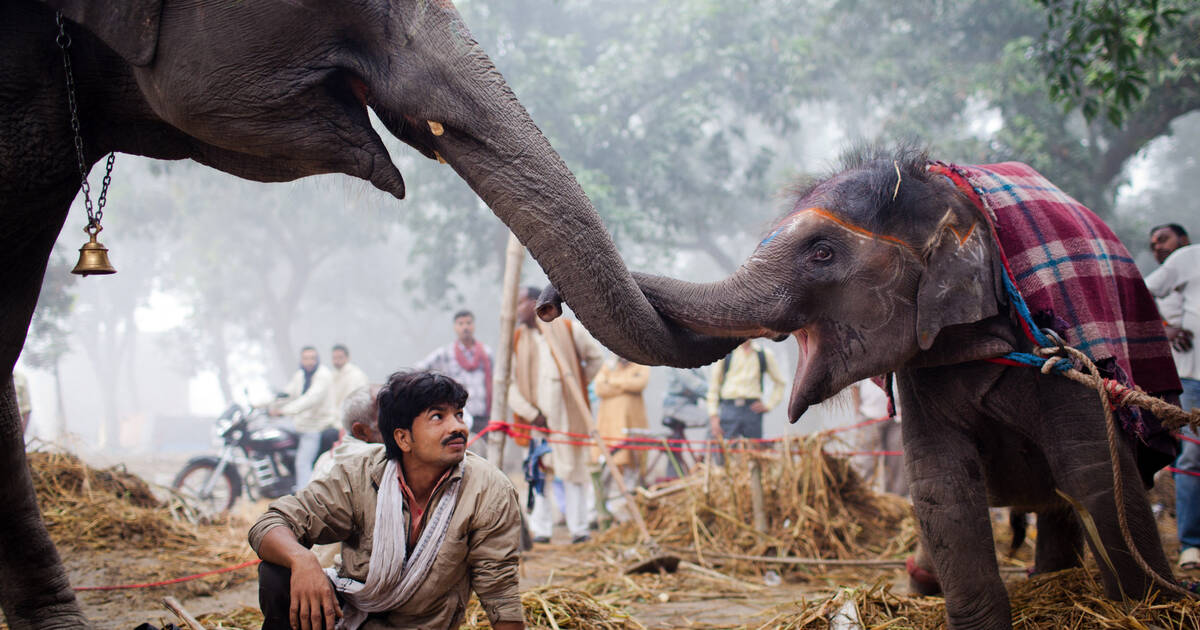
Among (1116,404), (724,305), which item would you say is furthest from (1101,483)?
(724,305)

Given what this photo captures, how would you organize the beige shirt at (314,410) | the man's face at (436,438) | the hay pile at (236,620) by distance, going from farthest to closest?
the beige shirt at (314,410), the hay pile at (236,620), the man's face at (436,438)

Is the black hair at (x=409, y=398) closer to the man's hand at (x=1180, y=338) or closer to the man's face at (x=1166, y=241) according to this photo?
the man's hand at (x=1180, y=338)

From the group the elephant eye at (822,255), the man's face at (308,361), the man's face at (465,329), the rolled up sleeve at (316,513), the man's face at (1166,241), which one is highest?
the man's face at (1166,241)

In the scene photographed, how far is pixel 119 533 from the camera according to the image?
5.65 metres

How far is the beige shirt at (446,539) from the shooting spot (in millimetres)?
2740

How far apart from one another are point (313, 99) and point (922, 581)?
342cm

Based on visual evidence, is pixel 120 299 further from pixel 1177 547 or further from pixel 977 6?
pixel 1177 547

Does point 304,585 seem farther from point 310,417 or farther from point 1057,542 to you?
point 310,417

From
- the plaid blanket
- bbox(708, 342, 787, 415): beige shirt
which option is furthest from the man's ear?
bbox(708, 342, 787, 415): beige shirt

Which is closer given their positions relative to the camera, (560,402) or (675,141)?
(560,402)

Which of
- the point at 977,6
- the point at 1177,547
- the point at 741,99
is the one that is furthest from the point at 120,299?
the point at 1177,547

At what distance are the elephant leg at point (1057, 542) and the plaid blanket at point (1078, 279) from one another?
3.35 ft

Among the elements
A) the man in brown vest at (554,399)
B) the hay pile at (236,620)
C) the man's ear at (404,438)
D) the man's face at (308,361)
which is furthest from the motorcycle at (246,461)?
the man's ear at (404,438)

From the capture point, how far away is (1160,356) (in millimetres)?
3068
